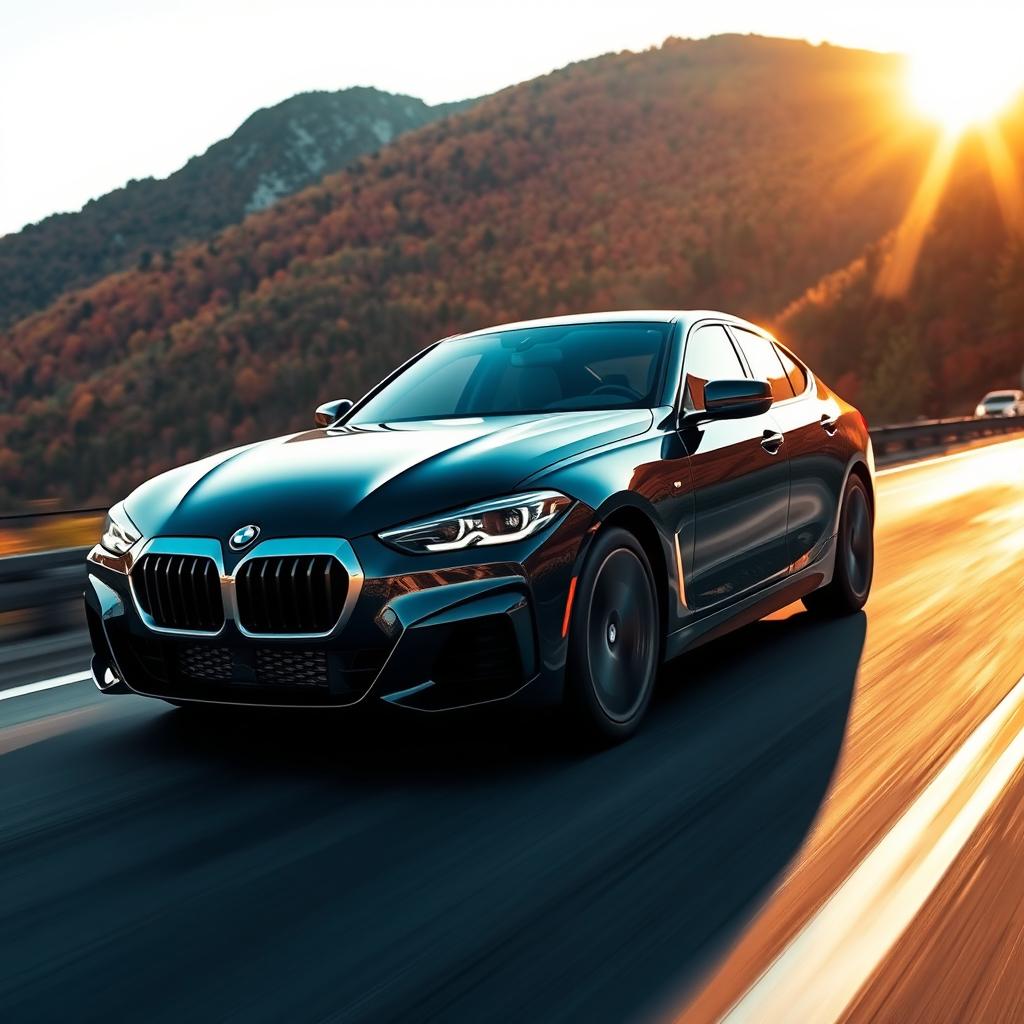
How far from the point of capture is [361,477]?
5.13 metres

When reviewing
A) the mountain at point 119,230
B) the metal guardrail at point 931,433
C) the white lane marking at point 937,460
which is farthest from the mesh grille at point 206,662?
the mountain at point 119,230

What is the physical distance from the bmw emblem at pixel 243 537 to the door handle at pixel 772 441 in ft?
8.64

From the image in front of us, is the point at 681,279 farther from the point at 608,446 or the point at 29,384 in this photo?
the point at 608,446

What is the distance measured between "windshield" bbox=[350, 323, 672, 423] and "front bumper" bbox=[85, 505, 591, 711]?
4.57 ft

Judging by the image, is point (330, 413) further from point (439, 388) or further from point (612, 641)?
point (612, 641)

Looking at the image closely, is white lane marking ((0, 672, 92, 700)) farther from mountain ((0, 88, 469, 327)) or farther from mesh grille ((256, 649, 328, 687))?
mountain ((0, 88, 469, 327))

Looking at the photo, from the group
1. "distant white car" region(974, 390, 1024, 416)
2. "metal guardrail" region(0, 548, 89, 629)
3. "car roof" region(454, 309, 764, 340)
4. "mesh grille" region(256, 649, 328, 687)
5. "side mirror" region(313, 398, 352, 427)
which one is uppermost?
"car roof" region(454, 309, 764, 340)

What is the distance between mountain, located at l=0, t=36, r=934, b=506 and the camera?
67750 mm

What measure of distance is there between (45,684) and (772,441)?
3.50 meters

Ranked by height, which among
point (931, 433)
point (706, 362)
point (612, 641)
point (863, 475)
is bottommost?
point (931, 433)

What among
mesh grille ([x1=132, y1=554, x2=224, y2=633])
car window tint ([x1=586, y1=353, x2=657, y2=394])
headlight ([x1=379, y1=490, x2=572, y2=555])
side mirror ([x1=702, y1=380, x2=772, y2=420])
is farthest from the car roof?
mesh grille ([x1=132, y1=554, x2=224, y2=633])

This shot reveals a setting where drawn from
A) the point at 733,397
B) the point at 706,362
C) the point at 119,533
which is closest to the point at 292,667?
the point at 119,533

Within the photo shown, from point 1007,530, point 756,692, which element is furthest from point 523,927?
point 1007,530

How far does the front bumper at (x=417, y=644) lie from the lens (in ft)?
15.4
